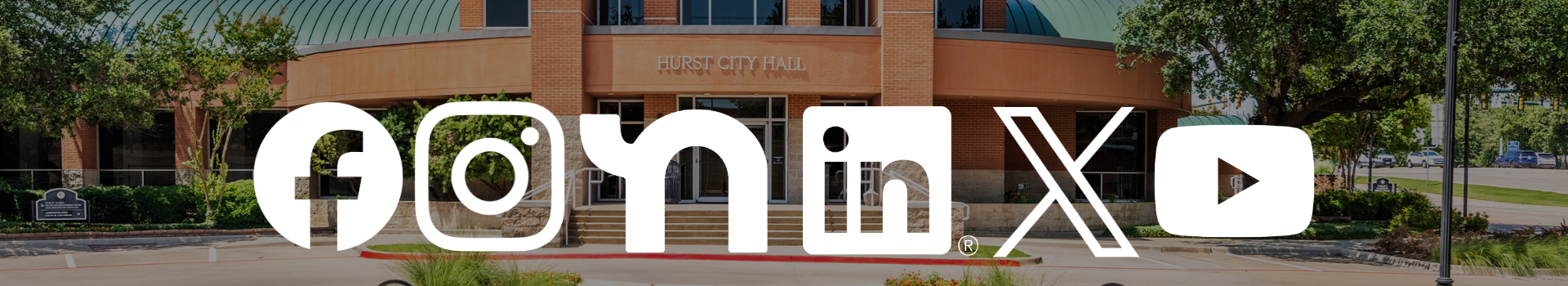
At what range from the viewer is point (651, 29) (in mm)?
19766

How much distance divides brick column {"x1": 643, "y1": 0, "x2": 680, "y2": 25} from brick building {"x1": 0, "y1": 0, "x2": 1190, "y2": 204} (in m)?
0.03

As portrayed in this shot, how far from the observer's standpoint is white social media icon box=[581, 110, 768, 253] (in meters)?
17.5

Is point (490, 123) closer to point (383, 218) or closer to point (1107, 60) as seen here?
point (383, 218)

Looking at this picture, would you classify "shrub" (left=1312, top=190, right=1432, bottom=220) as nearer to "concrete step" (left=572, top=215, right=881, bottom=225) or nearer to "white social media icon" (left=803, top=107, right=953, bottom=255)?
"white social media icon" (left=803, top=107, right=953, bottom=255)

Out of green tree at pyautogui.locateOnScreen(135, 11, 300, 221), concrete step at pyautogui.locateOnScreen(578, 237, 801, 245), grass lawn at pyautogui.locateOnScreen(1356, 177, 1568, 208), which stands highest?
green tree at pyautogui.locateOnScreen(135, 11, 300, 221)

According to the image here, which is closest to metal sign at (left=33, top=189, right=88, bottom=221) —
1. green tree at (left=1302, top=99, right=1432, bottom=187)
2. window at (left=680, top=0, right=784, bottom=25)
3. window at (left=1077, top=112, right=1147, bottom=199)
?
window at (left=680, top=0, right=784, bottom=25)

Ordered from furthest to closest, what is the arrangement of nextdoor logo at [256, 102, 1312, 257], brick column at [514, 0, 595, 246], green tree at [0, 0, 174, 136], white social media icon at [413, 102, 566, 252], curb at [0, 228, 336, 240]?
1. brick column at [514, 0, 595, 246]
2. curb at [0, 228, 336, 240]
3. green tree at [0, 0, 174, 136]
4. nextdoor logo at [256, 102, 1312, 257]
5. white social media icon at [413, 102, 566, 252]

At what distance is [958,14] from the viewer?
24.2 metres

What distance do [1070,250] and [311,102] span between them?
17.6 meters

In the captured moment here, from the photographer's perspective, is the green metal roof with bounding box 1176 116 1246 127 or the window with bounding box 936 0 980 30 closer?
the window with bounding box 936 0 980 30

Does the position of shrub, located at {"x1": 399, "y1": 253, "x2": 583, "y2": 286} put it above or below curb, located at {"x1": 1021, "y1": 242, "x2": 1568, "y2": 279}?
above

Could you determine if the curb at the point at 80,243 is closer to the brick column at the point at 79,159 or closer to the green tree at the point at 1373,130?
the brick column at the point at 79,159

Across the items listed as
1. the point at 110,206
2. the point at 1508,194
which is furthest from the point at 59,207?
the point at 1508,194

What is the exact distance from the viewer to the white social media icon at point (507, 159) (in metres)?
16.7
